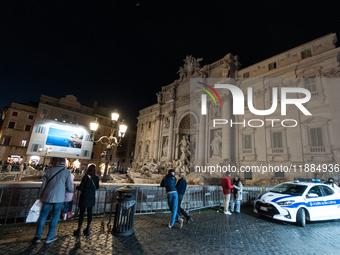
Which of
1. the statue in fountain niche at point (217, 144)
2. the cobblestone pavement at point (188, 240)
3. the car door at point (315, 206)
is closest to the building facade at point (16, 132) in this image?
the statue in fountain niche at point (217, 144)

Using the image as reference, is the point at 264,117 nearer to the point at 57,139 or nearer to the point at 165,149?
Result: the point at 165,149

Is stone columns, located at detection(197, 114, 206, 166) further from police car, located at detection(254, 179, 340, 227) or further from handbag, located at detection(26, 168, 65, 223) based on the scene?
handbag, located at detection(26, 168, 65, 223)

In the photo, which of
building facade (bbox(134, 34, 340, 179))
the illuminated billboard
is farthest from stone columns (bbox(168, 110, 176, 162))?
the illuminated billboard

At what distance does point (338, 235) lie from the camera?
489 cm

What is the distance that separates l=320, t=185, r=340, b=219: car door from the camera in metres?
6.01

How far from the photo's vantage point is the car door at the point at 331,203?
19.7 feet

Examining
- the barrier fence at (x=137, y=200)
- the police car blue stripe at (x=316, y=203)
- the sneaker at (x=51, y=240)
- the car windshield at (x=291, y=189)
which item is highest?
the car windshield at (x=291, y=189)

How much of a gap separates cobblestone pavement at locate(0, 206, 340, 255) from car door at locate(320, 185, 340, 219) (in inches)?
19.5

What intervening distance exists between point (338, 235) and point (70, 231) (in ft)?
23.8

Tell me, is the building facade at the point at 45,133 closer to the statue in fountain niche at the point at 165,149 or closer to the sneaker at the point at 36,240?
the statue in fountain niche at the point at 165,149

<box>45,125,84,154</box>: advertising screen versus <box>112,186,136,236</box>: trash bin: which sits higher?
<box>45,125,84,154</box>: advertising screen

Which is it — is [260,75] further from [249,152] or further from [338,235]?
[338,235]

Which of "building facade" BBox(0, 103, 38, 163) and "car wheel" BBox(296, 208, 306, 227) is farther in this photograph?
"building facade" BBox(0, 103, 38, 163)

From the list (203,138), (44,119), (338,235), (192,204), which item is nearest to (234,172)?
(203,138)
